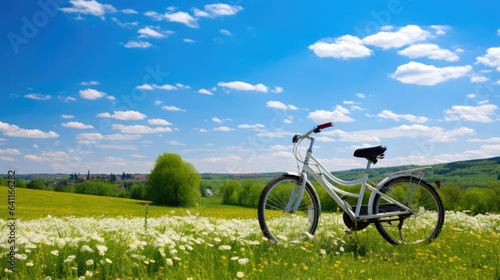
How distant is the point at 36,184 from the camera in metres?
73.8

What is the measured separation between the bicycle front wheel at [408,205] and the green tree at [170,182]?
183 ft

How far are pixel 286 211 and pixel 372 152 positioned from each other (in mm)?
1728

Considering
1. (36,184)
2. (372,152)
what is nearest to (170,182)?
(36,184)

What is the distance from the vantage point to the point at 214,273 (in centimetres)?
521

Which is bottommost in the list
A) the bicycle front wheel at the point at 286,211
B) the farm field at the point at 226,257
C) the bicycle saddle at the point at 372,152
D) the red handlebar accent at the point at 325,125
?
the farm field at the point at 226,257

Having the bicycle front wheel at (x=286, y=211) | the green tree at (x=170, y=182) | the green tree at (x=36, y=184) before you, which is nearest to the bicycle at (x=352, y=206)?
the bicycle front wheel at (x=286, y=211)

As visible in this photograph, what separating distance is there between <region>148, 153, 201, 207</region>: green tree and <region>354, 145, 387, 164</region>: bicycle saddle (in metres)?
56.3

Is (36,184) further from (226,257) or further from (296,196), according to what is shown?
(226,257)

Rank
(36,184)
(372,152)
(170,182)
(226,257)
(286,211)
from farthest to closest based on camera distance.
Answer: (36,184), (170,182), (372,152), (286,211), (226,257)

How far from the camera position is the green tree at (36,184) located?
73.6 m

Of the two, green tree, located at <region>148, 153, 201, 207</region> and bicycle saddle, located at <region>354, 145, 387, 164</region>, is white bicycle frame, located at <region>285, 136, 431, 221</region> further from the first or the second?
green tree, located at <region>148, 153, 201, 207</region>

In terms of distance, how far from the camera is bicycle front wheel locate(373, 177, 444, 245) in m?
7.66

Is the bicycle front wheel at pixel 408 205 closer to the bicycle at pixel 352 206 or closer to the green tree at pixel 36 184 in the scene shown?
the bicycle at pixel 352 206

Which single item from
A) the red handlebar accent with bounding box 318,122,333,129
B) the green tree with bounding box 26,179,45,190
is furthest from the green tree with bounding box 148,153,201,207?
the red handlebar accent with bounding box 318,122,333,129
